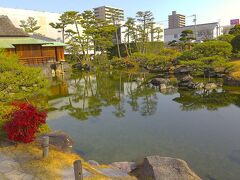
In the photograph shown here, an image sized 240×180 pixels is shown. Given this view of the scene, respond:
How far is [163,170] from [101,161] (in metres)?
2.99

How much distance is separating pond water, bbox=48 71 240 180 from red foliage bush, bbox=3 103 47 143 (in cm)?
272

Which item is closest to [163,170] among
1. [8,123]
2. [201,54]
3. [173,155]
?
[173,155]

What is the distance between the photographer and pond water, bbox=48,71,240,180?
397 inches

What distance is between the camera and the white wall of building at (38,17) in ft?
190

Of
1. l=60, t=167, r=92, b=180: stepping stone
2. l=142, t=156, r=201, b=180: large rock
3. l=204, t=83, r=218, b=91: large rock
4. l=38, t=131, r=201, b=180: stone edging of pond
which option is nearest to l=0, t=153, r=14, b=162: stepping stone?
l=60, t=167, r=92, b=180: stepping stone

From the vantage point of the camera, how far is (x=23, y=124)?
815 cm

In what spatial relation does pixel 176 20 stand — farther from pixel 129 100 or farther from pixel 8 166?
pixel 8 166

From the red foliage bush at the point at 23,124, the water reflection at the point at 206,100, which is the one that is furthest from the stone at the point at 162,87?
the red foliage bush at the point at 23,124

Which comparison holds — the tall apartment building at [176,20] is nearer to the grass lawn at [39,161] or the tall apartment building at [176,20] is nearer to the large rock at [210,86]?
the large rock at [210,86]

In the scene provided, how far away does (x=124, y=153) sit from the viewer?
10.4m

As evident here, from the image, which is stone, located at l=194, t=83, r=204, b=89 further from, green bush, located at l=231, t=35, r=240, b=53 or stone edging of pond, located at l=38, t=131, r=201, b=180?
stone edging of pond, located at l=38, t=131, r=201, b=180

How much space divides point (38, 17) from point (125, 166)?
204 feet

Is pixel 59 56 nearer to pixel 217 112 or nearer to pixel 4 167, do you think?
pixel 217 112

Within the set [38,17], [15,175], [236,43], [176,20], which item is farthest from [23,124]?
[176,20]
